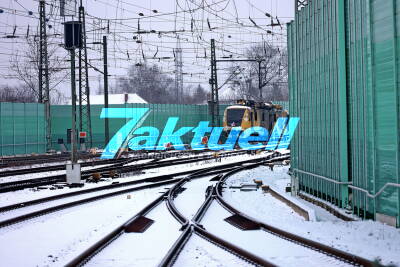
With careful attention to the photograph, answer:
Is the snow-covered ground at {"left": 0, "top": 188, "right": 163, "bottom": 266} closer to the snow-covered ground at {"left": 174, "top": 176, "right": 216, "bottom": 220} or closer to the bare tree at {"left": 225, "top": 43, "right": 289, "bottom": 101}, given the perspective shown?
the snow-covered ground at {"left": 174, "top": 176, "right": 216, "bottom": 220}

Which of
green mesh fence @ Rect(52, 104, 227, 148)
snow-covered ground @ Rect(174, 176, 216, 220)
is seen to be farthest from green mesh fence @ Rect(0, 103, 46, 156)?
snow-covered ground @ Rect(174, 176, 216, 220)

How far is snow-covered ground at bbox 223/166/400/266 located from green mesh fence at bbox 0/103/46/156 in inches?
1003

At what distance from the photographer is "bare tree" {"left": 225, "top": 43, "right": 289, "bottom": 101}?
63.0 metres

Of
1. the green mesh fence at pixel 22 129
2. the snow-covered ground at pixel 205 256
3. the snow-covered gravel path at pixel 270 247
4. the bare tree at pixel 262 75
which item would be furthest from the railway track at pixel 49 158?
the snow-covered ground at pixel 205 256

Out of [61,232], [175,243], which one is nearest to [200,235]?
[175,243]

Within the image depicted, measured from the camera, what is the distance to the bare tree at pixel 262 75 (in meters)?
63.0

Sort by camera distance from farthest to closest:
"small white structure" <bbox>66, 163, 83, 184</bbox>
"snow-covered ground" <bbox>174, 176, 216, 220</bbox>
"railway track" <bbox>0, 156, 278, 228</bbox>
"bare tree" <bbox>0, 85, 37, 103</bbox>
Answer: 1. "bare tree" <bbox>0, 85, 37, 103</bbox>
2. "small white structure" <bbox>66, 163, 83, 184</bbox>
3. "snow-covered ground" <bbox>174, 176, 216, 220</bbox>
4. "railway track" <bbox>0, 156, 278, 228</bbox>

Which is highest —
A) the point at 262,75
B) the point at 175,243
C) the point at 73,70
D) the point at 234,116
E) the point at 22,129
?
the point at 262,75

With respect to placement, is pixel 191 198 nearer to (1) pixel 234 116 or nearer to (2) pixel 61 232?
(2) pixel 61 232

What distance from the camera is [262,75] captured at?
5881 cm

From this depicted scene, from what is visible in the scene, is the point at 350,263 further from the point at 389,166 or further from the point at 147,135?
the point at 147,135

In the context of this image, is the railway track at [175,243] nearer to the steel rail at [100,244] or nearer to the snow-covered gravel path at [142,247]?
the steel rail at [100,244]

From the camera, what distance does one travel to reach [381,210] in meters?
10.3

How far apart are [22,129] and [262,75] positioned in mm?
30256
